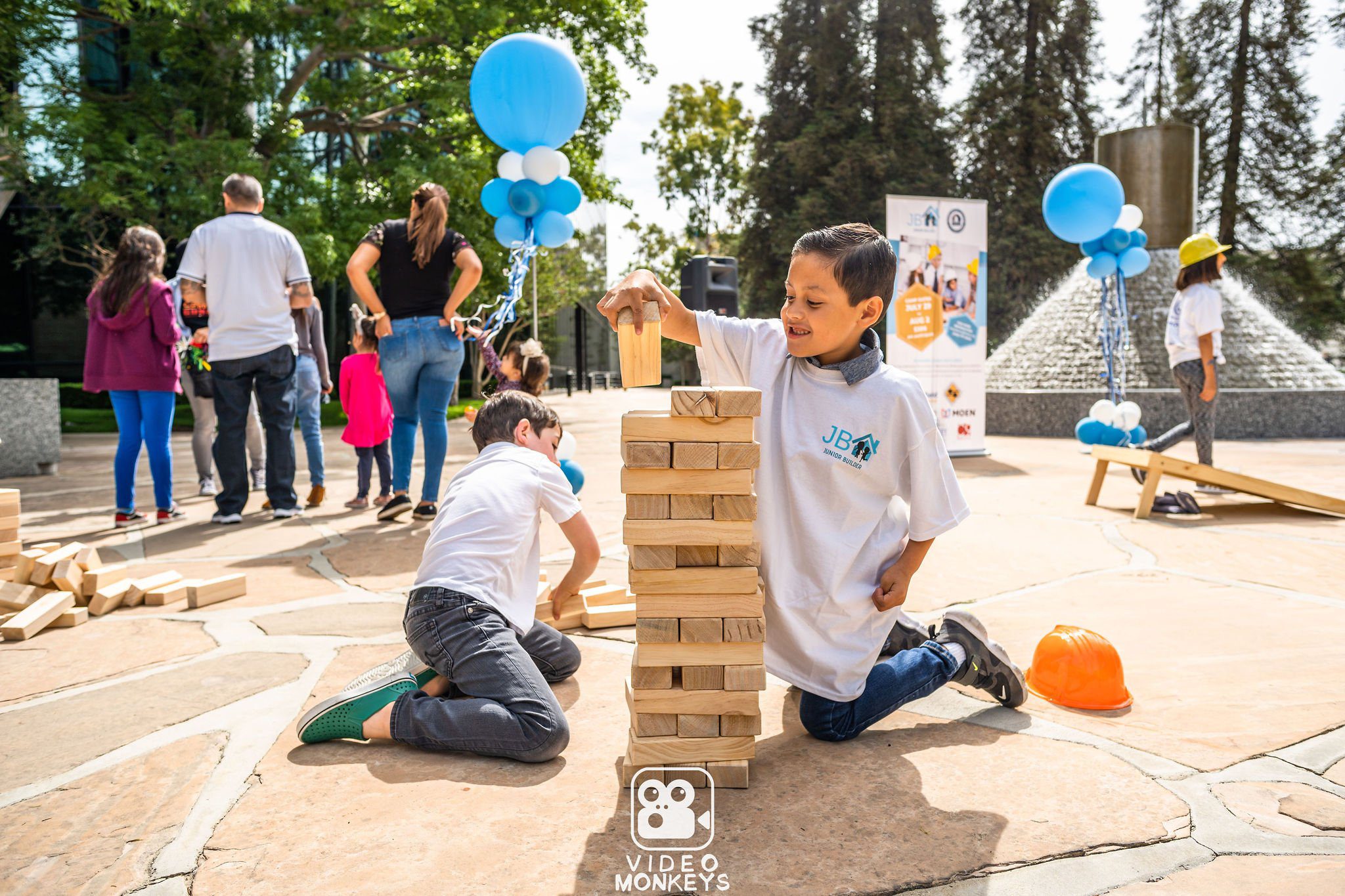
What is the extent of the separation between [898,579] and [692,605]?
0.63 meters

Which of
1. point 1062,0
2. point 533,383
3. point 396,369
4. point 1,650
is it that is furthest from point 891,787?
point 1062,0

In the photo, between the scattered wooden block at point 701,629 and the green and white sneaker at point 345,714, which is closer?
the scattered wooden block at point 701,629

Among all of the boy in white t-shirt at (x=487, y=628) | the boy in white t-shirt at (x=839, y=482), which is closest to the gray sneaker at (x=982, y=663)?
the boy in white t-shirt at (x=839, y=482)

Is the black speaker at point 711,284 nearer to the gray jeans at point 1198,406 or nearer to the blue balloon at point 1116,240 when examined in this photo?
the blue balloon at point 1116,240

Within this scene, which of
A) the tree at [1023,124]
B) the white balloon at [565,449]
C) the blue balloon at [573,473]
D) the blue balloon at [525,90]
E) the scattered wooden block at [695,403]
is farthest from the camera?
the tree at [1023,124]

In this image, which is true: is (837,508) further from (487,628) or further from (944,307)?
(944,307)

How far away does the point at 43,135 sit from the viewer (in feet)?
45.0

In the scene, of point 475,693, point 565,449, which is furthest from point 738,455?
point 565,449

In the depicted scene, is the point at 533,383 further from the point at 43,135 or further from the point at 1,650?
the point at 43,135

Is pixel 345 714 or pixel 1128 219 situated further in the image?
pixel 1128 219

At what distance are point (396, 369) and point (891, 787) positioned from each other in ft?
13.9

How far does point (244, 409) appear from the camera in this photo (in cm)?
586

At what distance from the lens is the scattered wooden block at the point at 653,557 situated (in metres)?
2.24

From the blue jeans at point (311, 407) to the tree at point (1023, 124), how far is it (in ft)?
79.9
